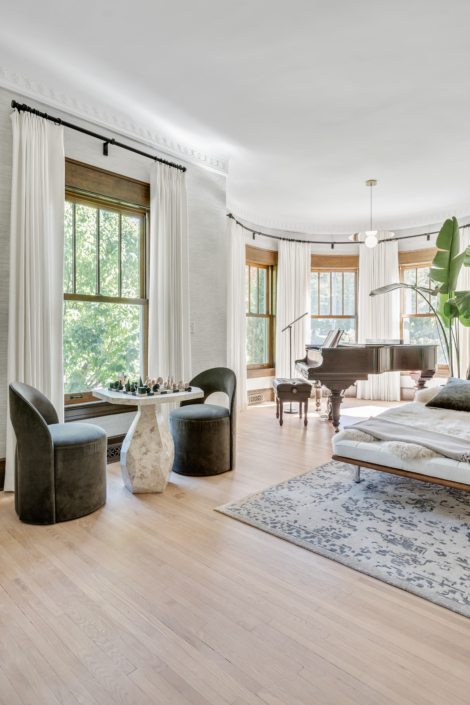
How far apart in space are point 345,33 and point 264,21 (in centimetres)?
55

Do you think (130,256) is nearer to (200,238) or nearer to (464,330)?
(200,238)

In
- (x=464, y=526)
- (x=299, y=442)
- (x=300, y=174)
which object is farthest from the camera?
(x=300, y=174)

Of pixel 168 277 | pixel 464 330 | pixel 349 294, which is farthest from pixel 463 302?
pixel 349 294

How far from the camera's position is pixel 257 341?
7.52 meters

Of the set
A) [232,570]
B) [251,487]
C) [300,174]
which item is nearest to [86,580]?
[232,570]

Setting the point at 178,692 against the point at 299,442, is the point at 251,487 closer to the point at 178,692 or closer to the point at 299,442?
the point at 299,442

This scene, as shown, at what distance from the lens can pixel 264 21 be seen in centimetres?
273

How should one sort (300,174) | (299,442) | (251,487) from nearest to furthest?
(251,487) → (299,442) → (300,174)

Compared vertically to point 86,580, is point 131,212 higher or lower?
higher

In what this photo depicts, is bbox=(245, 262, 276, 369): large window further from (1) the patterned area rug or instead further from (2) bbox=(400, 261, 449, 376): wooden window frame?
(1) the patterned area rug

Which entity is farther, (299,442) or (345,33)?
(299,442)

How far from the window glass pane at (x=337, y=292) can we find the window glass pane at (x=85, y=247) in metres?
5.14

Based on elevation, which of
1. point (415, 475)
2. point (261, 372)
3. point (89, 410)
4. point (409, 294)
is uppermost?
point (409, 294)

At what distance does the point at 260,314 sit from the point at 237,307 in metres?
0.92
